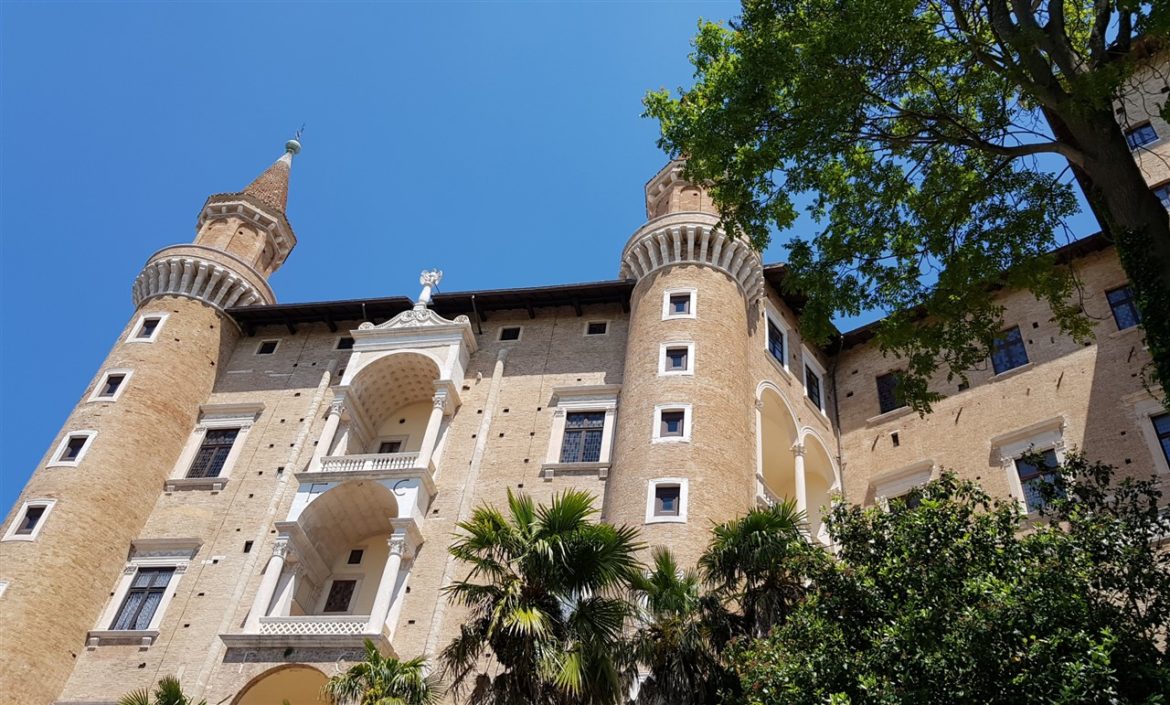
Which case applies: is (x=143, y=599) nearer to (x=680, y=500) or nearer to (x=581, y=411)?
(x=581, y=411)

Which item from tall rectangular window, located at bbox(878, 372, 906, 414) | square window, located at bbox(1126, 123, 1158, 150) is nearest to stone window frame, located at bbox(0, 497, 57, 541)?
tall rectangular window, located at bbox(878, 372, 906, 414)

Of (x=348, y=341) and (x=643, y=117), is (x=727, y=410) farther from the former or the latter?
(x=348, y=341)

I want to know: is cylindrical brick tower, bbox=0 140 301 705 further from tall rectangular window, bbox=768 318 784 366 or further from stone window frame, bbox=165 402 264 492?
tall rectangular window, bbox=768 318 784 366

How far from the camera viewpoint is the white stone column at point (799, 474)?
2738 centimetres

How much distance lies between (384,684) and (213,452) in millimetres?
15581

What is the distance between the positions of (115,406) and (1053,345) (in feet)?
85.0

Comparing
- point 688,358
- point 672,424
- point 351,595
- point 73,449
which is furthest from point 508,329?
point 73,449

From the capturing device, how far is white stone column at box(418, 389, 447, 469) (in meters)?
27.4

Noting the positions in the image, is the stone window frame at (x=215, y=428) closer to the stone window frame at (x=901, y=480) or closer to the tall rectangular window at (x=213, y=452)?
the tall rectangular window at (x=213, y=452)

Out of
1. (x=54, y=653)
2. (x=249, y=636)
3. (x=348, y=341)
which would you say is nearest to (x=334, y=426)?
(x=348, y=341)

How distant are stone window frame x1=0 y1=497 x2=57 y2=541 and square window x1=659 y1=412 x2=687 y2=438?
15810mm

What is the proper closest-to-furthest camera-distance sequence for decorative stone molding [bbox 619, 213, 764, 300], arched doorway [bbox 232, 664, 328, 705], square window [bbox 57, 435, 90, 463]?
arched doorway [bbox 232, 664, 328, 705] < square window [bbox 57, 435, 90, 463] < decorative stone molding [bbox 619, 213, 764, 300]

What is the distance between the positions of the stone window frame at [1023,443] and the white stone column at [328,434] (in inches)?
690

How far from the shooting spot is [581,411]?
2878 centimetres
